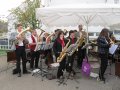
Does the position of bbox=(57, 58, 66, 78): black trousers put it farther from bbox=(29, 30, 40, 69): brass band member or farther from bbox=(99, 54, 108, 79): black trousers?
bbox=(29, 30, 40, 69): brass band member

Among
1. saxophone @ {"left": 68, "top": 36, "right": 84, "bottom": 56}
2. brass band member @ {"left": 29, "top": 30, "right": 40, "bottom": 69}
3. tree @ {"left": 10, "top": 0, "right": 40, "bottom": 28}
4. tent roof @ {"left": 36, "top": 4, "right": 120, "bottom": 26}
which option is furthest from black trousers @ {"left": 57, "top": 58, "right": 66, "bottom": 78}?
tree @ {"left": 10, "top": 0, "right": 40, "bottom": 28}

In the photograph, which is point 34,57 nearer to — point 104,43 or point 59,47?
point 59,47

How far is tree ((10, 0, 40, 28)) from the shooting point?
33.4 meters

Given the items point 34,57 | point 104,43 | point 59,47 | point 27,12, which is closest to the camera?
point 104,43

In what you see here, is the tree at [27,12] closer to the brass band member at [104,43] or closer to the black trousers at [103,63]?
the black trousers at [103,63]

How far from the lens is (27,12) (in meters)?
34.6

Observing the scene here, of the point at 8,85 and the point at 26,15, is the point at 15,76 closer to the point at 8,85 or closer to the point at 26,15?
the point at 8,85

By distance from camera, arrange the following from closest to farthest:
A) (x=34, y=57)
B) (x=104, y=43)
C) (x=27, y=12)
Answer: (x=104, y=43)
(x=34, y=57)
(x=27, y=12)

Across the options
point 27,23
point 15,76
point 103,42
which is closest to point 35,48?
point 15,76

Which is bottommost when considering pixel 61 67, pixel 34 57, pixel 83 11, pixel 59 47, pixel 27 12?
pixel 61 67

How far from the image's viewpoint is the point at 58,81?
1176cm

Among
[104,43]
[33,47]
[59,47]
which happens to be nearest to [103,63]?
[104,43]

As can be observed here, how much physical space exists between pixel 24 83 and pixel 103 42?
3.12 meters

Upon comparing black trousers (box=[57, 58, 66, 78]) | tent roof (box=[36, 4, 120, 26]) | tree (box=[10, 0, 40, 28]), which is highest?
tree (box=[10, 0, 40, 28])
